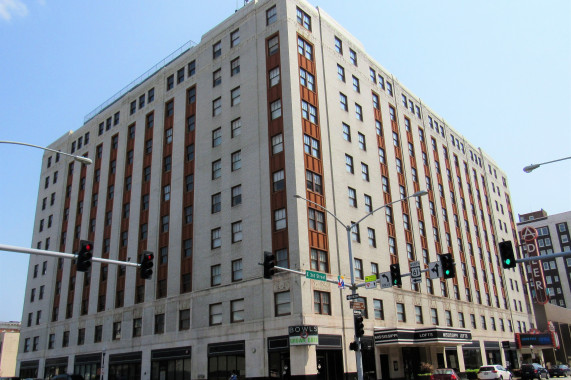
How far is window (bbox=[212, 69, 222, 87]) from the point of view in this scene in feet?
169

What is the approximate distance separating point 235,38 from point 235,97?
7.24 metres

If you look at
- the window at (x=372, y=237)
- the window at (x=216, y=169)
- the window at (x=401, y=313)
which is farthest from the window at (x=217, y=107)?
the window at (x=401, y=313)

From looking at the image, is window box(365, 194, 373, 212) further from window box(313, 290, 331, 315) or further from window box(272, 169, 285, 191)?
window box(313, 290, 331, 315)

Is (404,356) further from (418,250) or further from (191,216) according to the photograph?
(191,216)

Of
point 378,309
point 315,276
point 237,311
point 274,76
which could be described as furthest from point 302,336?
point 274,76

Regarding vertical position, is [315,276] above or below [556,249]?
below

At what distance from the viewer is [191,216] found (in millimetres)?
49125

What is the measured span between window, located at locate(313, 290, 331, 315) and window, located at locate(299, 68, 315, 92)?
19448 mm

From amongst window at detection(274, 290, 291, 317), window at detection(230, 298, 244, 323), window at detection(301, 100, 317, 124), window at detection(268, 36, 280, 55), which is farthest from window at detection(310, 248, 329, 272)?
window at detection(268, 36, 280, 55)

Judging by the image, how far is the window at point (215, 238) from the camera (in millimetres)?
45375

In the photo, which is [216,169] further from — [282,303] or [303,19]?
[303,19]

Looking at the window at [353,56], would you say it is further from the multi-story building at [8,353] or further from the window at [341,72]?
the multi-story building at [8,353]

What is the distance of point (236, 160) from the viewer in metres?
46.4

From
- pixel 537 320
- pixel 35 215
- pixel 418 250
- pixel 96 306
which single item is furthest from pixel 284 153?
Result: pixel 537 320
